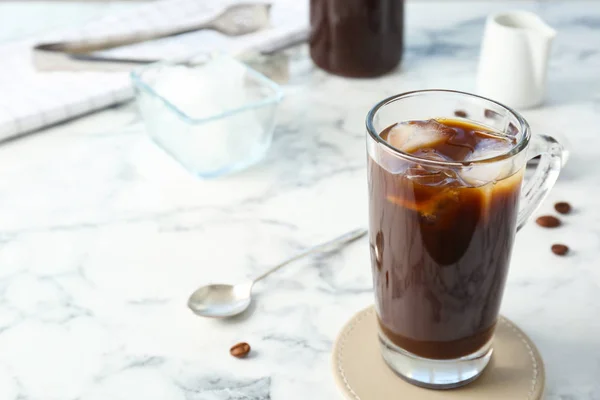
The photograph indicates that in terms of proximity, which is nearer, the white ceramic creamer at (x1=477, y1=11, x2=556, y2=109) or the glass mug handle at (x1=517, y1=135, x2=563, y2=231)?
the glass mug handle at (x1=517, y1=135, x2=563, y2=231)

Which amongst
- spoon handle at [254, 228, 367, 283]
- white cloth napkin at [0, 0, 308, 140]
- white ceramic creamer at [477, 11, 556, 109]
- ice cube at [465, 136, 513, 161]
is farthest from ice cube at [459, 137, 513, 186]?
white cloth napkin at [0, 0, 308, 140]

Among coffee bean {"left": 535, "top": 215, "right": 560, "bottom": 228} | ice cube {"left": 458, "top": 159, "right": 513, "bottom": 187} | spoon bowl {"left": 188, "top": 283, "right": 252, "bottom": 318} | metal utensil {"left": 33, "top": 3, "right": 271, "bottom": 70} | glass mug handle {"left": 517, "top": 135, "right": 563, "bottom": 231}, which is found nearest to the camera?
ice cube {"left": 458, "top": 159, "right": 513, "bottom": 187}

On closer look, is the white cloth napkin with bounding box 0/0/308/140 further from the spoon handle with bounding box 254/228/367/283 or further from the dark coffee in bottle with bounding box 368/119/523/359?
the dark coffee in bottle with bounding box 368/119/523/359

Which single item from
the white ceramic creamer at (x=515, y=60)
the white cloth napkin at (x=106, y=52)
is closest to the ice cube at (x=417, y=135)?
the white ceramic creamer at (x=515, y=60)

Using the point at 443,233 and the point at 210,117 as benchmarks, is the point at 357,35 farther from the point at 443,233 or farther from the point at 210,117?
the point at 443,233

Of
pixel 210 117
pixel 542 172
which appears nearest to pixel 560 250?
pixel 542 172

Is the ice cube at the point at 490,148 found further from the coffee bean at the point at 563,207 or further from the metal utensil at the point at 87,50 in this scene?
the metal utensil at the point at 87,50

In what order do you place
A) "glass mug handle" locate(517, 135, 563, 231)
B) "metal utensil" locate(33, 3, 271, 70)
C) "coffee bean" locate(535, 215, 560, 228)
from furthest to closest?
"metal utensil" locate(33, 3, 271, 70)
"coffee bean" locate(535, 215, 560, 228)
"glass mug handle" locate(517, 135, 563, 231)
